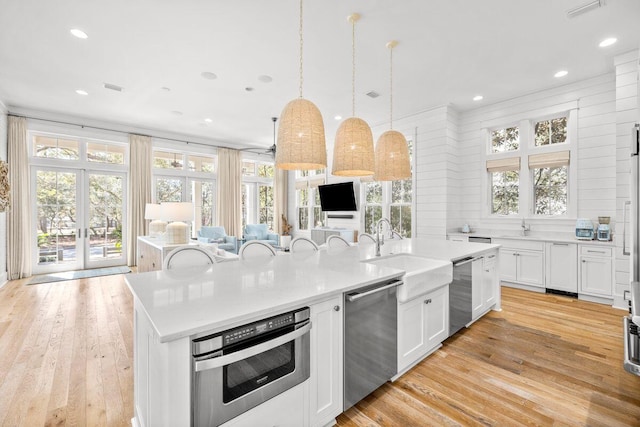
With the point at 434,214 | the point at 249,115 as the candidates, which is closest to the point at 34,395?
the point at 249,115

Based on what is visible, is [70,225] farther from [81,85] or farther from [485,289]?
[485,289]

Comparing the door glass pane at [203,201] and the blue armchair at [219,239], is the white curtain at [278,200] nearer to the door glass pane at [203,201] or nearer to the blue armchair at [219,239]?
the door glass pane at [203,201]

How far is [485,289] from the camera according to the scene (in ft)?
11.3

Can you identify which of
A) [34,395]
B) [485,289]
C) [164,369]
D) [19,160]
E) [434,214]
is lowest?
[34,395]

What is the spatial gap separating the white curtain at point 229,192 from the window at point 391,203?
3.58 metres

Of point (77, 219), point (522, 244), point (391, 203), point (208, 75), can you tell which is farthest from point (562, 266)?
point (77, 219)

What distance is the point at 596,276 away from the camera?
3986 millimetres

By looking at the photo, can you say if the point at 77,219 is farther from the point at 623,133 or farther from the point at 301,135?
the point at 623,133

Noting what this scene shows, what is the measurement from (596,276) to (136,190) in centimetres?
854

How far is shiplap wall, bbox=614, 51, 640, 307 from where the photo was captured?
3.68 metres

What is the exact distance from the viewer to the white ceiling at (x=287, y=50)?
289cm

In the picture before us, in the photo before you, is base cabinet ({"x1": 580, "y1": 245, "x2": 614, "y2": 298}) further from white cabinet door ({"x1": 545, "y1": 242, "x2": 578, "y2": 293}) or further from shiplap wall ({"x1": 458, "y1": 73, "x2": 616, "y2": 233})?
shiplap wall ({"x1": 458, "y1": 73, "x2": 616, "y2": 233})

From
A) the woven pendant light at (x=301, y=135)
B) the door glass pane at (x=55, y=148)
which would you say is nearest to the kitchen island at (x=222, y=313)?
the woven pendant light at (x=301, y=135)

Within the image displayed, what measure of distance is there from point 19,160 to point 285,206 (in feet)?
19.9
